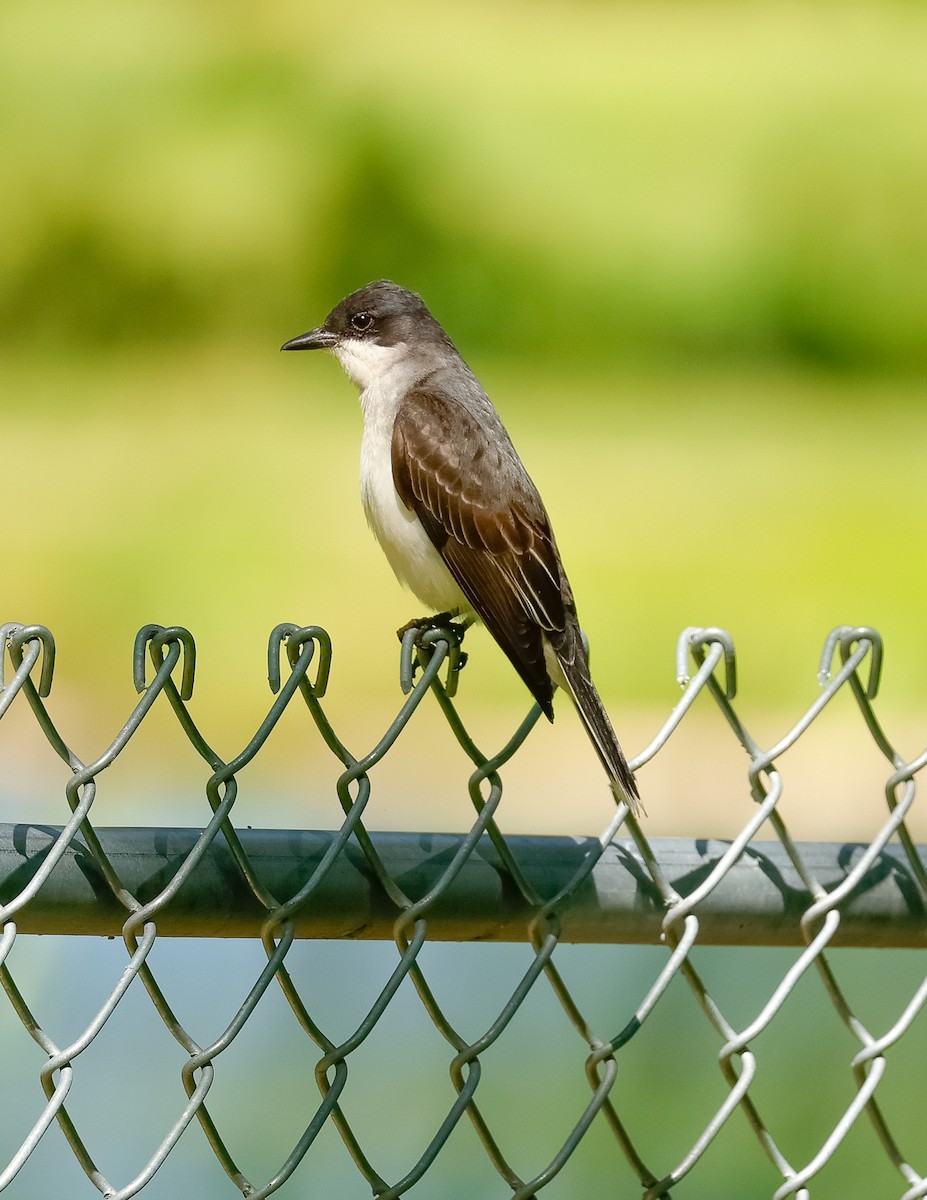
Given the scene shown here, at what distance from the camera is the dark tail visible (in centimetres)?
185

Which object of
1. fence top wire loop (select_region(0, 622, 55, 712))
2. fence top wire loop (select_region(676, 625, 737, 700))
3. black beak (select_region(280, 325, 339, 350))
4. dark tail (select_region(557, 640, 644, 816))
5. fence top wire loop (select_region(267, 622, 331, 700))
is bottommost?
dark tail (select_region(557, 640, 644, 816))

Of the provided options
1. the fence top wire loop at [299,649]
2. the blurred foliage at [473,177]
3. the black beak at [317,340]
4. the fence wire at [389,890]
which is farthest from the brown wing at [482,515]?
the blurred foliage at [473,177]

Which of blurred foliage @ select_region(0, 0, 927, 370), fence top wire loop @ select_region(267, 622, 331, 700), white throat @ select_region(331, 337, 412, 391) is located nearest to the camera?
fence top wire loop @ select_region(267, 622, 331, 700)

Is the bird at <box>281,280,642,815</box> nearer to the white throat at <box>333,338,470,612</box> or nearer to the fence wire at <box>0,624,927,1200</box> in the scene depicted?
the white throat at <box>333,338,470,612</box>

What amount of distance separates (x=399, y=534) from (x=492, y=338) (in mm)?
4555

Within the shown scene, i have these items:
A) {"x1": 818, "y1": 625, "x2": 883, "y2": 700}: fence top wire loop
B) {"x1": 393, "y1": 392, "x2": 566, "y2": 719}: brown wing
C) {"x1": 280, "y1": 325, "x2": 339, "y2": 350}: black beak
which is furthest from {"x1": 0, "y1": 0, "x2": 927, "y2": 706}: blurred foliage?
{"x1": 818, "y1": 625, "x2": 883, "y2": 700}: fence top wire loop

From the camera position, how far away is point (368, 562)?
5723 millimetres

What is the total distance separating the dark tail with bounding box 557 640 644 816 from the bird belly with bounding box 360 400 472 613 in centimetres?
39

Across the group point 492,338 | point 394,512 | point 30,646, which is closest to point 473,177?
point 492,338

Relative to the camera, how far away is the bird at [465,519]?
103 inches

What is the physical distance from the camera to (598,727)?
222 cm

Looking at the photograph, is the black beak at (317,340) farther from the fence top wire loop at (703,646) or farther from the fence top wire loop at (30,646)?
the fence top wire loop at (30,646)

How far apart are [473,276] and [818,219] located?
1.99 m

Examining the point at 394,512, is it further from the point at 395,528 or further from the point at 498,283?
the point at 498,283
